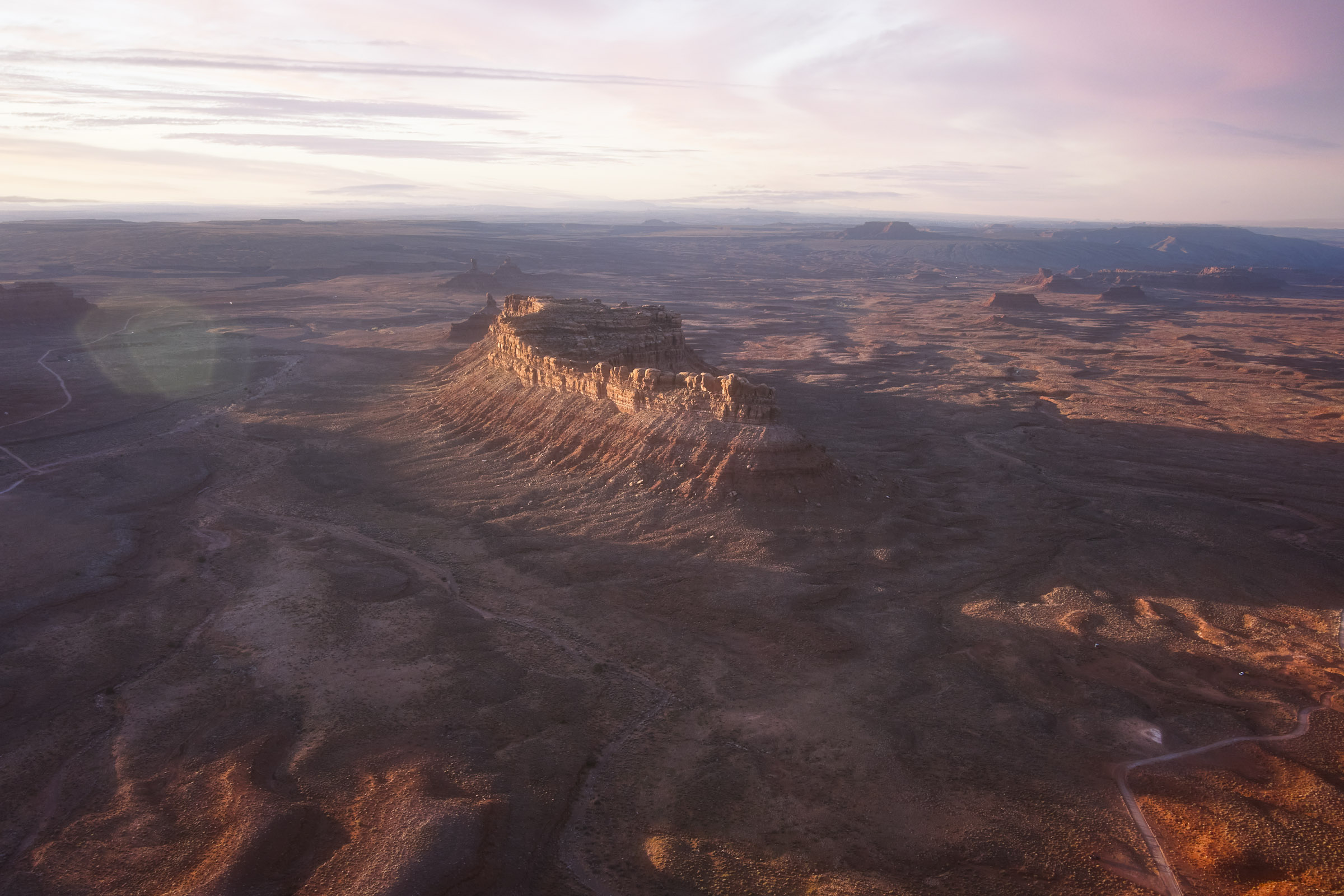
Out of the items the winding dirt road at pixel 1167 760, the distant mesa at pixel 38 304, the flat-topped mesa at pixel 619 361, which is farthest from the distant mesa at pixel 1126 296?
the distant mesa at pixel 38 304

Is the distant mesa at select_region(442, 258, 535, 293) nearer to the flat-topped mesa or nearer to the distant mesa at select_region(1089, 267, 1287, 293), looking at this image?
the flat-topped mesa

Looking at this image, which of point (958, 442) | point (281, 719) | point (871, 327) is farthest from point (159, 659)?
A: point (871, 327)

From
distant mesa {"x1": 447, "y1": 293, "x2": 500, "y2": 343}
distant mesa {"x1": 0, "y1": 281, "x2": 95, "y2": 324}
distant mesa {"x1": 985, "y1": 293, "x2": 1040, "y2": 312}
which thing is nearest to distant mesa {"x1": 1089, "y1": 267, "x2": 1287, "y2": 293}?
distant mesa {"x1": 985, "y1": 293, "x2": 1040, "y2": 312}

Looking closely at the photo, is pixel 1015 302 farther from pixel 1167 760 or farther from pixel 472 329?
pixel 1167 760

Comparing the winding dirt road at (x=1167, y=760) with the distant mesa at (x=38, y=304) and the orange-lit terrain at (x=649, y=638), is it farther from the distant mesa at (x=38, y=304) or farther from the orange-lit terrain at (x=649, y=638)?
the distant mesa at (x=38, y=304)

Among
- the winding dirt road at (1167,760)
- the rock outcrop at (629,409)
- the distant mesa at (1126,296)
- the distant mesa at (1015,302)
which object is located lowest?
the winding dirt road at (1167,760)

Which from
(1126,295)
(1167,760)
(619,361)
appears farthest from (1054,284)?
(1167,760)
